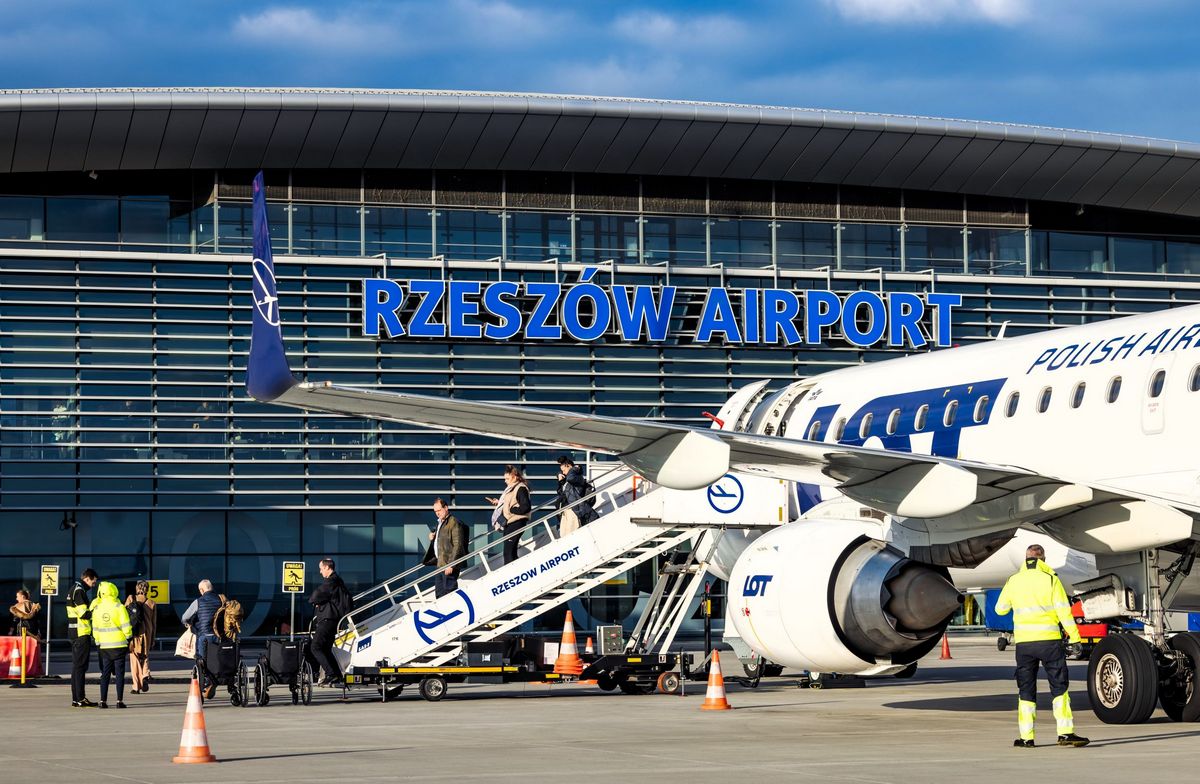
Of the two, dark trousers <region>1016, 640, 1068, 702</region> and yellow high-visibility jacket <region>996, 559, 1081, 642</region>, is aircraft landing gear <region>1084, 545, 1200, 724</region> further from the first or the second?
dark trousers <region>1016, 640, 1068, 702</region>

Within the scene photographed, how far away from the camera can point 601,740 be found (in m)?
15.7

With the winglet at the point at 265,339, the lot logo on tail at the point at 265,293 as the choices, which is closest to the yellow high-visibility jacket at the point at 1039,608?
the winglet at the point at 265,339

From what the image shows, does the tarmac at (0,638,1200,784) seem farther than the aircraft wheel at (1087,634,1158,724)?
No

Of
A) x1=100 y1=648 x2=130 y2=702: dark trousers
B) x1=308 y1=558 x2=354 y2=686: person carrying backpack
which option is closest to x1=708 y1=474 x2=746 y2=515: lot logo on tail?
x1=308 y1=558 x2=354 y2=686: person carrying backpack

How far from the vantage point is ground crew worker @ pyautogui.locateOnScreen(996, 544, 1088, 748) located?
14.1m

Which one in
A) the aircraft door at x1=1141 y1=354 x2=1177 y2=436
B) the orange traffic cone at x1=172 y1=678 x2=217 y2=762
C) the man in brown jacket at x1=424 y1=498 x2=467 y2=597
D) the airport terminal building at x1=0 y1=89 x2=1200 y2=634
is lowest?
the orange traffic cone at x1=172 y1=678 x2=217 y2=762

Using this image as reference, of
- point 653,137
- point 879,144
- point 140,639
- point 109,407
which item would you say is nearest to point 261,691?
point 140,639

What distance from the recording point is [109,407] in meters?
38.4

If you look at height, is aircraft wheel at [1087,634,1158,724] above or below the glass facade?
below

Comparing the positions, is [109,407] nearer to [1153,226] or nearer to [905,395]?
[905,395]

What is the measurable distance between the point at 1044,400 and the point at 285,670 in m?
10.9

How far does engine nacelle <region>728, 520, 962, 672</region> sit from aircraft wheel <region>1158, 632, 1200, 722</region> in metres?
2.09

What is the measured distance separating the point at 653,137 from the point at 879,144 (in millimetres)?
5906

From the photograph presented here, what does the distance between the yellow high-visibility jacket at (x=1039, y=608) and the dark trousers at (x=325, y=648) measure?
1073 cm
